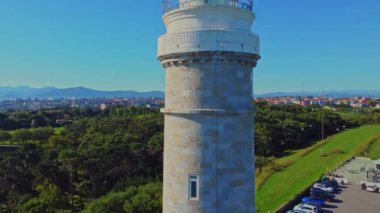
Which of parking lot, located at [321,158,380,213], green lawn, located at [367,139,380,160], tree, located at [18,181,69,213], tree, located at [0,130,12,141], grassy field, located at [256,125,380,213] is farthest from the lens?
tree, located at [0,130,12,141]

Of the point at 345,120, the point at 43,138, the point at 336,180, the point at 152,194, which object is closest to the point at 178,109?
the point at 152,194

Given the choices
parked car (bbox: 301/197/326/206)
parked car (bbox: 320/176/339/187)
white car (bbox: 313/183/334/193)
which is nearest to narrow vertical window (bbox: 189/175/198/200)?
parked car (bbox: 301/197/326/206)

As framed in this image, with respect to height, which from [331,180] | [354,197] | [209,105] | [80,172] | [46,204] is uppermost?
[209,105]

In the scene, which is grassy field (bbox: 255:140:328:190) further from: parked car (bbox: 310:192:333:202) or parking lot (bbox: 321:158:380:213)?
parked car (bbox: 310:192:333:202)

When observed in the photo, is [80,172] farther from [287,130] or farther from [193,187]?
[287,130]

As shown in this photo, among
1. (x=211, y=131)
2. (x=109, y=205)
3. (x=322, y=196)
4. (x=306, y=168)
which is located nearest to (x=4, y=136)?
(x=109, y=205)

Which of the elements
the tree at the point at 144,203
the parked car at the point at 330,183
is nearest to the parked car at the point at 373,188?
the parked car at the point at 330,183
